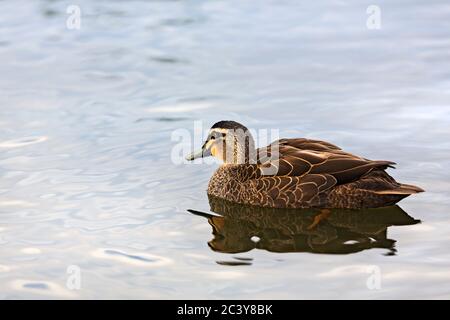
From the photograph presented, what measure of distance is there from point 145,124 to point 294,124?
199 centimetres

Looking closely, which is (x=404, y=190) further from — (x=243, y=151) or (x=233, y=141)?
(x=233, y=141)

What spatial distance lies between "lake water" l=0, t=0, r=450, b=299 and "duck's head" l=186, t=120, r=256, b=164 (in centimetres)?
51

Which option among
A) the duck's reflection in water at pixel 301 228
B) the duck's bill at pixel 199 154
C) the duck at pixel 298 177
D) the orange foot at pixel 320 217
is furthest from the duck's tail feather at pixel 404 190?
the duck's bill at pixel 199 154

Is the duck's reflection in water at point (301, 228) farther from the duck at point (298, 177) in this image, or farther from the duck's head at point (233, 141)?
the duck's head at point (233, 141)

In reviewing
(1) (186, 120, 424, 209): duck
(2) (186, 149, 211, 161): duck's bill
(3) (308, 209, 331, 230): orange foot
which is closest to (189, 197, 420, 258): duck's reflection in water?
(3) (308, 209, 331, 230): orange foot

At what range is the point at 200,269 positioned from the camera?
368 inches

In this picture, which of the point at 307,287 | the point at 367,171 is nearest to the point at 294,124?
the point at 367,171

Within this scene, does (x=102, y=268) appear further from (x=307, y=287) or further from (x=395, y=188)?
(x=395, y=188)

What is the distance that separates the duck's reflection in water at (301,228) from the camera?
990cm

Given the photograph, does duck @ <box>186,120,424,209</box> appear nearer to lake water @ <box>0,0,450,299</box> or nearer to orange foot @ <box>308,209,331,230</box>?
orange foot @ <box>308,209,331,230</box>

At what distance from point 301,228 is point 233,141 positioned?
1.74 metres

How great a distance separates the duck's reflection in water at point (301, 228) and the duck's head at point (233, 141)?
2.05ft

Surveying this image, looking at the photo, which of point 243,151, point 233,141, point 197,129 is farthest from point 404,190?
point 197,129

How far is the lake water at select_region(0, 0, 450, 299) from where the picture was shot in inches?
364
